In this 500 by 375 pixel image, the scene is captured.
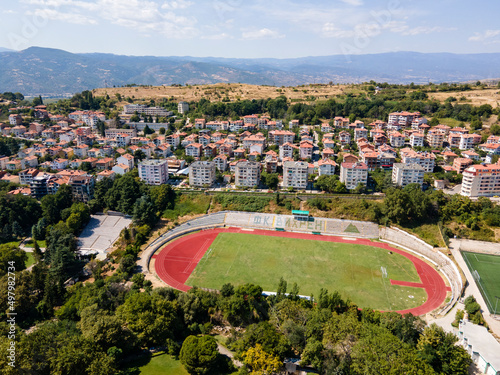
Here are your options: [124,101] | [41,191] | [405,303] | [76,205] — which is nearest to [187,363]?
[405,303]

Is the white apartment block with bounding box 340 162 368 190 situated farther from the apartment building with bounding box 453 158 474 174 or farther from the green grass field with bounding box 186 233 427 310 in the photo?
the apartment building with bounding box 453 158 474 174

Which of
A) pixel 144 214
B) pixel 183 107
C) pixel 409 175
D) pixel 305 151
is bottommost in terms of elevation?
pixel 144 214

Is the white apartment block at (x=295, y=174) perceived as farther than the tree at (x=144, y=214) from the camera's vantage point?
Yes

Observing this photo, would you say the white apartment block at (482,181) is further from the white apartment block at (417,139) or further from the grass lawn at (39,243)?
the grass lawn at (39,243)

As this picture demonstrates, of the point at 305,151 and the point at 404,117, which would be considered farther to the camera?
the point at 404,117

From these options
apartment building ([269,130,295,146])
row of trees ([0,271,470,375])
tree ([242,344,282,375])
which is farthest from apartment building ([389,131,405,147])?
tree ([242,344,282,375])

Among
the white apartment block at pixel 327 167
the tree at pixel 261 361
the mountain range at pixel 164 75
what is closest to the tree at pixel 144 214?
the tree at pixel 261 361

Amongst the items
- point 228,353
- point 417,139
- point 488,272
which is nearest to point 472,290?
point 488,272

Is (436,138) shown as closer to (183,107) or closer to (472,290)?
(472,290)
